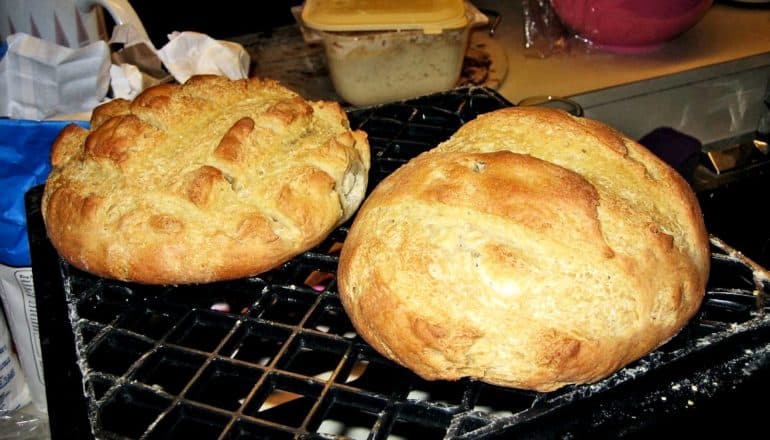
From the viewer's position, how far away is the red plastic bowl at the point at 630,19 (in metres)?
2.10

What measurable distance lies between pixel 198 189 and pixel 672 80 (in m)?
1.74

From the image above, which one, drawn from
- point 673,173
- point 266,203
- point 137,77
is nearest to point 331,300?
point 266,203

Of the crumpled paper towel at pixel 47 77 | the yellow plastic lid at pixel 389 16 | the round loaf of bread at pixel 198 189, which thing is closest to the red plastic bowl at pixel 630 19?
the yellow plastic lid at pixel 389 16

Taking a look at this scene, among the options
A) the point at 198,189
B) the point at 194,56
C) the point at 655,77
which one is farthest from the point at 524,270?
the point at 655,77

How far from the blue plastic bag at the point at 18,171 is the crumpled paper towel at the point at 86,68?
0.68 ft

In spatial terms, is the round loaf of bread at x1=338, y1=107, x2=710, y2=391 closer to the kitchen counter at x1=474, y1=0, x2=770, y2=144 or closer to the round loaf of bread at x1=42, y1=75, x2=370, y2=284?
the round loaf of bread at x1=42, y1=75, x2=370, y2=284

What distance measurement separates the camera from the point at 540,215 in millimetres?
866

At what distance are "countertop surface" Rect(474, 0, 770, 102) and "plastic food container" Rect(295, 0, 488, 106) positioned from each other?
0.36m

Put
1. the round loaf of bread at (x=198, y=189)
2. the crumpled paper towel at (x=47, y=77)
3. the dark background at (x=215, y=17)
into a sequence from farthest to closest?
the dark background at (x=215, y=17)
the crumpled paper towel at (x=47, y=77)
the round loaf of bread at (x=198, y=189)

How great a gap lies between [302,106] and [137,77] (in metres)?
0.71

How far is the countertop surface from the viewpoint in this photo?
2.11 metres

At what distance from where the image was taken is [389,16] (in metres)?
1.75

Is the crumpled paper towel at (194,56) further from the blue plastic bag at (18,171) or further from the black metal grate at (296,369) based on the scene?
the black metal grate at (296,369)

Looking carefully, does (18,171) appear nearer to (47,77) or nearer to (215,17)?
(47,77)
